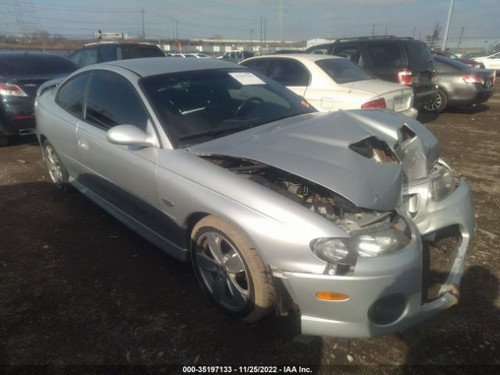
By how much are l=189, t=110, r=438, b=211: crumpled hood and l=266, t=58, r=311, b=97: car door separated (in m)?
2.78

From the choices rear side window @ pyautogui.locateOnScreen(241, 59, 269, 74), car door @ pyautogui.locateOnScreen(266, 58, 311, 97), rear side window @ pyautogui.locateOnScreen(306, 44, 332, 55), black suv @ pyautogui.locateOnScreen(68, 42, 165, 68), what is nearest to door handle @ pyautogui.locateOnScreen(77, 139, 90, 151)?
car door @ pyautogui.locateOnScreen(266, 58, 311, 97)

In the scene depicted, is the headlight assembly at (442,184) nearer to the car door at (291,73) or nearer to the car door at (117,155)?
the car door at (117,155)

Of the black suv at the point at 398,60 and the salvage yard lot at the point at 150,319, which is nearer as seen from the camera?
the salvage yard lot at the point at 150,319

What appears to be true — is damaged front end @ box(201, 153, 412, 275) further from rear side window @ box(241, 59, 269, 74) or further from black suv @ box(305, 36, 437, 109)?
black suv @ box(305, 36, 437, 109)

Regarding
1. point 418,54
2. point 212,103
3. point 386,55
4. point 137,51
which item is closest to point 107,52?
point 137,51

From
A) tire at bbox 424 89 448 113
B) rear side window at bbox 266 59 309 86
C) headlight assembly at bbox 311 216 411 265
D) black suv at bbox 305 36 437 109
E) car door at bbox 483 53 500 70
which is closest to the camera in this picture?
headlight assembly at bbox 311 216 411 265

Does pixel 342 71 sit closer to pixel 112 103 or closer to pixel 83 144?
pixel 112 103

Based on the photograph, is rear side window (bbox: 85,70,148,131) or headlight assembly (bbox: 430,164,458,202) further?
rear side window (bbox: 85,70,148,131)

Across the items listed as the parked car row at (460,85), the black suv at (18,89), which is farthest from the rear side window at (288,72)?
the parked car row at (460,85)

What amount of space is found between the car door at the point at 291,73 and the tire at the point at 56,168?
3452 mm

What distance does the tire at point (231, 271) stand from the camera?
2047 mm

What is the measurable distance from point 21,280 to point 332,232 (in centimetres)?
246

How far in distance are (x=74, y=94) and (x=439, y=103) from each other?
28.5ft

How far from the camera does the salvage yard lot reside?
6.73ft
